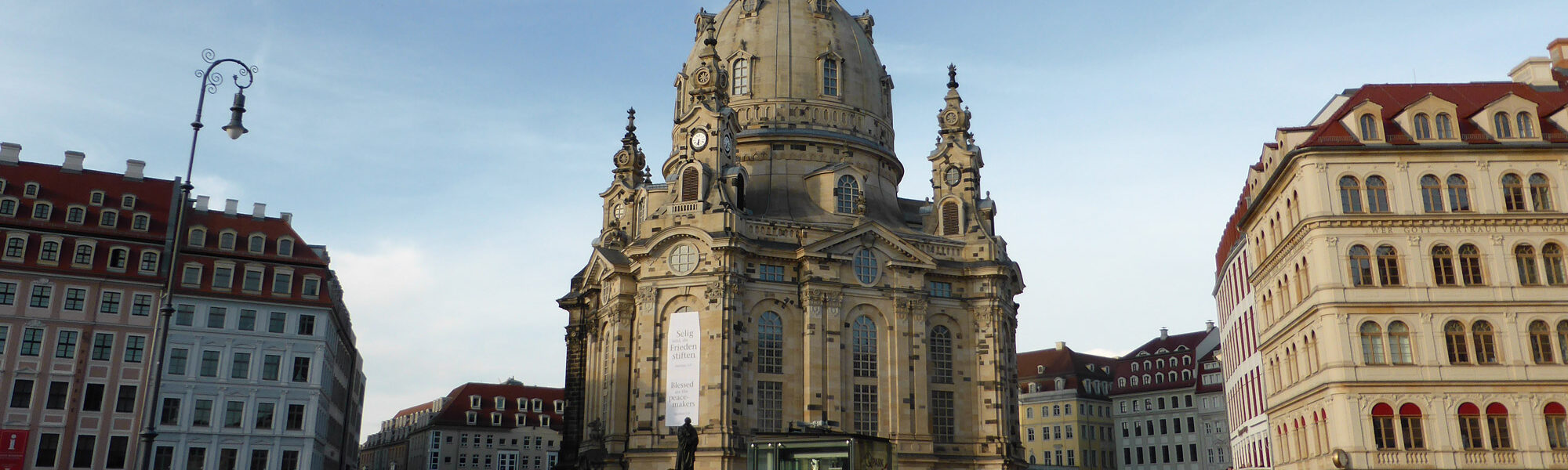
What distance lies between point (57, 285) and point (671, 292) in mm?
28499

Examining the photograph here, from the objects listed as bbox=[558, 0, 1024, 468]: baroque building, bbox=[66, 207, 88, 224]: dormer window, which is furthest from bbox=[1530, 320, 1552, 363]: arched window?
bbox=[66, 207, 88, 224]: dormer window

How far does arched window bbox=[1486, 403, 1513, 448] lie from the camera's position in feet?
119

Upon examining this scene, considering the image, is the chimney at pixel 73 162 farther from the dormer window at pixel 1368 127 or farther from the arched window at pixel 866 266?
the dormer window at pixel 1368 127

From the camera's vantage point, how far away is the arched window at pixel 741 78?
70375 mm

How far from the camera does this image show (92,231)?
56406 millimetres

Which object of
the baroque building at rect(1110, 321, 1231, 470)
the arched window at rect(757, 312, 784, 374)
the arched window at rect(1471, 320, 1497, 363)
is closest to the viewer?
the arched window at rect(1471, 320, 1497, 363)

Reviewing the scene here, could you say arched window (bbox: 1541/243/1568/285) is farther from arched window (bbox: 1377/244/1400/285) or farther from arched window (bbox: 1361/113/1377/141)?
arched window (bbox: 1361/113/1377/141)

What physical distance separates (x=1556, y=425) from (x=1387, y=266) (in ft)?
22.0

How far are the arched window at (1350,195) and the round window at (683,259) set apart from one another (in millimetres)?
31222

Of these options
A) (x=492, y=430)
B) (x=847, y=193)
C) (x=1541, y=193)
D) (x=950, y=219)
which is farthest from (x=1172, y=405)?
(x=1541, y=193)

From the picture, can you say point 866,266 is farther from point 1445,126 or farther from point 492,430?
point 492,430

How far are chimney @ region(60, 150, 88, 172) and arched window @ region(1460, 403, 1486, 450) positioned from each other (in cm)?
6166

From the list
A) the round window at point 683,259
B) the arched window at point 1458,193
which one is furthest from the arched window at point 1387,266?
the round window at point 683,259

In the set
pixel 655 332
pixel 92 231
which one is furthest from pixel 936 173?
pixel 92 231
